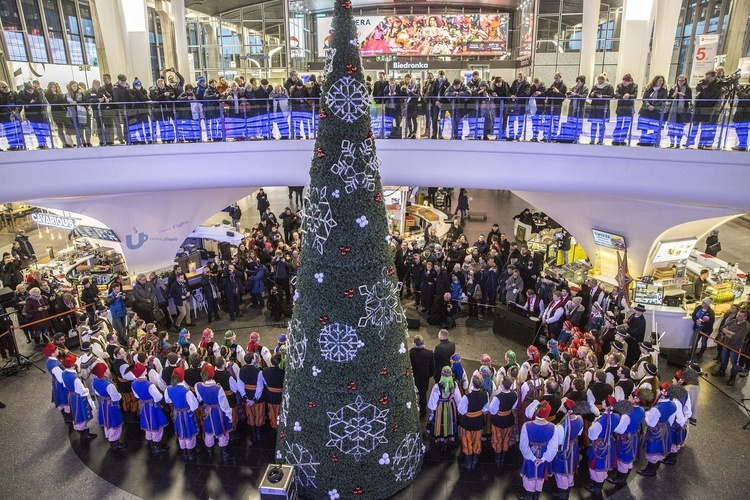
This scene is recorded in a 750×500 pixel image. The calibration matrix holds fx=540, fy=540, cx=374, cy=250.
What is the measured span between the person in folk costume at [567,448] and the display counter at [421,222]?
11166 millimetres

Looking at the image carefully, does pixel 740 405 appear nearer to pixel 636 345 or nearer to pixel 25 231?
pixel 636 345

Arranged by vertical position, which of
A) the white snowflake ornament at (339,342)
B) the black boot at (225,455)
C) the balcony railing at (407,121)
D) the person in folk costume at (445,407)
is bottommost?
the black boot at (225,455)

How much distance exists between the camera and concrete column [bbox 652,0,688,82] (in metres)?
17.9

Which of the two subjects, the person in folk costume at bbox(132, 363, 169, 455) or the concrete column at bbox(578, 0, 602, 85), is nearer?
the person in folk costume at bbox(132, 363, 169, 455)

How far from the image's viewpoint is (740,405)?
9672 millimetres

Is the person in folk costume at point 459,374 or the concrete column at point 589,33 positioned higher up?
the concrete column at point 589,33

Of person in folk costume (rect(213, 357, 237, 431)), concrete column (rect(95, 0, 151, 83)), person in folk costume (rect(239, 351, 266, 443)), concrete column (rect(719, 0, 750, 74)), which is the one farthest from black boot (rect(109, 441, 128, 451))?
concrete column (rect(719, 0, 750, 74))

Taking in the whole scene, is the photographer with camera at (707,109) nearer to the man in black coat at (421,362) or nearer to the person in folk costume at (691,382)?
the person in folk costume at (691,382)

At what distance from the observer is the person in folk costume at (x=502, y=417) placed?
7.70m

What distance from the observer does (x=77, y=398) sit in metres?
8.54

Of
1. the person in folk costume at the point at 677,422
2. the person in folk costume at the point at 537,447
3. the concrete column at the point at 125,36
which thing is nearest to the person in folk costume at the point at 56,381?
the person in folk costume at the point at 537,447

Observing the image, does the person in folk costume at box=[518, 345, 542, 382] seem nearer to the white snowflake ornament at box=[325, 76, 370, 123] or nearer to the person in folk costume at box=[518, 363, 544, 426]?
the person in folk costume at box=[518, 363, 544, 426]

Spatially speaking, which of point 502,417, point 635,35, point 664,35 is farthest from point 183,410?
point 635,35

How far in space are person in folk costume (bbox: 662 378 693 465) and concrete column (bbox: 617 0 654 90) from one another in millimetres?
15510
